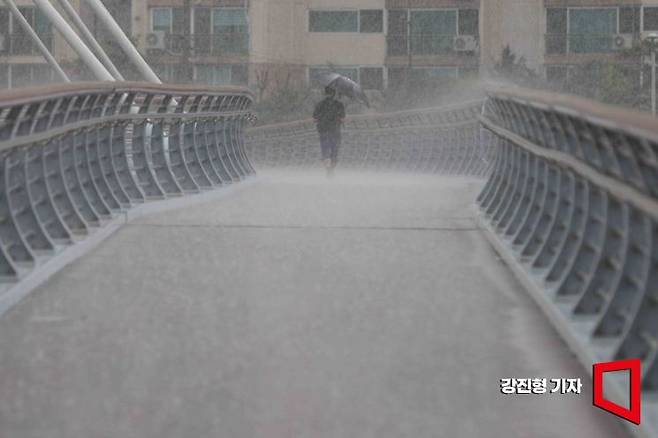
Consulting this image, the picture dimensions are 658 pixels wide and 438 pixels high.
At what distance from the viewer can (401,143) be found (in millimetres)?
39781

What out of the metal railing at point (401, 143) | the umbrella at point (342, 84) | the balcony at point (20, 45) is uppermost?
the balcony at point (20, 45)

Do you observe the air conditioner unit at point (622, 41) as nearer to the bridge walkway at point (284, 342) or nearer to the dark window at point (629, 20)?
the dark window at point (629, 20)

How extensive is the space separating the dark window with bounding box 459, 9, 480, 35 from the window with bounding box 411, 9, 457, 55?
0.27 meters

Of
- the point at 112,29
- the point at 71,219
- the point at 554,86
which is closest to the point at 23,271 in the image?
the point at 71,219

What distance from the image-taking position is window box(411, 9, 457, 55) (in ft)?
249

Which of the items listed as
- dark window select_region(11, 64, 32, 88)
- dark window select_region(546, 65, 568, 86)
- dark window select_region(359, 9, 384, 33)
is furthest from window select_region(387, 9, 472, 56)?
dark window select_region(11, 64, 32, 88)

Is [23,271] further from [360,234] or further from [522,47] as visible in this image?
[522,47]

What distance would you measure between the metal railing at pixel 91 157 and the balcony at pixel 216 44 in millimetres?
51516

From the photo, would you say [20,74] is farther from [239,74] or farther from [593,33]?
[593,33]

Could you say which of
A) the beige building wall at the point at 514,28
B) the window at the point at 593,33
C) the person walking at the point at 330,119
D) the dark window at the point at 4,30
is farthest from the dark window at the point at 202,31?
the person walking at the point at 330,119

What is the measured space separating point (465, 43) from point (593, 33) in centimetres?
554

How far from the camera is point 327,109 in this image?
28594 mm

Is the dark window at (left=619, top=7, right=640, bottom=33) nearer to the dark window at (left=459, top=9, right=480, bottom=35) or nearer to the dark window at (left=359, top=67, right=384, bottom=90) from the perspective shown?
the dark window at (left=459, top=9, right=480, bottom=35)

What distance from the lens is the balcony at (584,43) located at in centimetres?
7569
